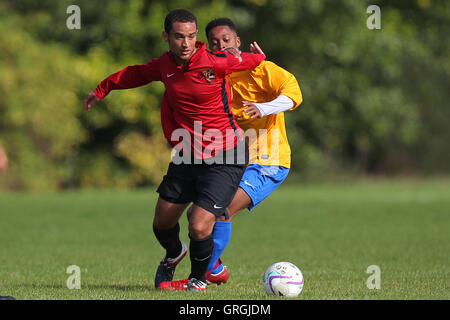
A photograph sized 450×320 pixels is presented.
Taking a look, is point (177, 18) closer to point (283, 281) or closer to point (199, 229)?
point (199, 229)

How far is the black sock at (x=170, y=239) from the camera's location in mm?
7172

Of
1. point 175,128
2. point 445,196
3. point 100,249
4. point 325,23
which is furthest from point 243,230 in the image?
point 325,23

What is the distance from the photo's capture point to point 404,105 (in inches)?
1161

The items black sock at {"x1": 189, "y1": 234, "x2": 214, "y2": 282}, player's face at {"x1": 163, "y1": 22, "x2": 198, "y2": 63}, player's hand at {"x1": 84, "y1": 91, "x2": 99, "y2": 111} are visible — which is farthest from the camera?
player's hand at {"x1": 84, "y1": 91, "x2": 99, "y2": 111}

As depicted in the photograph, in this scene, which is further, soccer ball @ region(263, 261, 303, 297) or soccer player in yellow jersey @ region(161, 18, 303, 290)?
soccer player in yellow jersey @ region(161, 18, 303, 290)

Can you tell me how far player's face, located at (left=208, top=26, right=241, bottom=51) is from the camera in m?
7.50

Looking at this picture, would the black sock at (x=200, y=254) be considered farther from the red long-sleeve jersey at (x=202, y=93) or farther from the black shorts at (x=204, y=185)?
the red long-sleeve jersey at (x=202, y=93)

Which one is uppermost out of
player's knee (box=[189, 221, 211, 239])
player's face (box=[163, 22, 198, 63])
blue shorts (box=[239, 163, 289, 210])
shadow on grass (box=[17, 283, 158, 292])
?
player's face (box=[163, 22, 198, 63])

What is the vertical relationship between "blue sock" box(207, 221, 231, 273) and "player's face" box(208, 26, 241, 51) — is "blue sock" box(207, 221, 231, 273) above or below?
below

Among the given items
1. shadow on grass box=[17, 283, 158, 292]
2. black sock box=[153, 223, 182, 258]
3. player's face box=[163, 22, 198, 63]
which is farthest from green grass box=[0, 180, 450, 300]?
player's face box=[163, 22, 198, 63]

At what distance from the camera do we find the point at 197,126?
673cm

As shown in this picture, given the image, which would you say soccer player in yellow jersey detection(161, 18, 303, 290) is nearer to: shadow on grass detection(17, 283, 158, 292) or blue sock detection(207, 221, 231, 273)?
blue sock detection(207, 221, 231, 273)

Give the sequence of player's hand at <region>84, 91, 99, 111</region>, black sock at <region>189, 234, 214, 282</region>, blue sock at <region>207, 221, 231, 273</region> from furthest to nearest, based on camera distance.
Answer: blue sock at <region>207, 221, 231, 273</region>, player's hand at <region>84, 91, 99, 111</region>, black sock at <region>189, 234, 214, 282</region>

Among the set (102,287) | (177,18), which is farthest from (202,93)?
(102,287)
